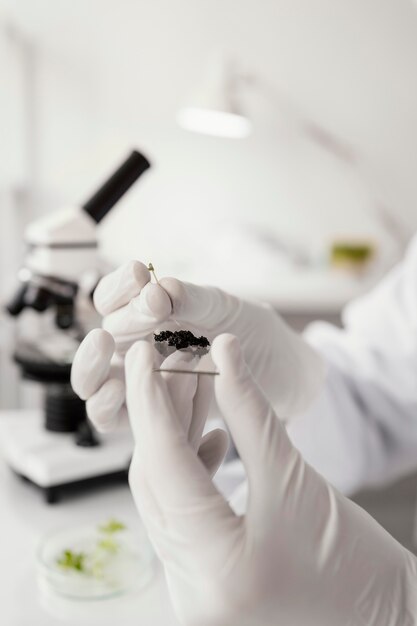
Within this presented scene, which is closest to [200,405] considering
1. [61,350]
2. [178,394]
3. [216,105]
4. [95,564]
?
[178,394]

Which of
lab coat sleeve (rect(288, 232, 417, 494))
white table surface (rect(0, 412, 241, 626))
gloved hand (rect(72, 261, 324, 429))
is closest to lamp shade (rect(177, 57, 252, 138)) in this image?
lab coat sleeve (rect(288, 232, 417, 494))

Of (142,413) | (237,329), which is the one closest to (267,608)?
(142,413)

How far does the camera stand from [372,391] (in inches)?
46.5

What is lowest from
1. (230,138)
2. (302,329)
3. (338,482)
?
(302,329)

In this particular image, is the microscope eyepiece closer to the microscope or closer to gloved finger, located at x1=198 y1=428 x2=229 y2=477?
the microscope

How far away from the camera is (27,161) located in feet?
7.49

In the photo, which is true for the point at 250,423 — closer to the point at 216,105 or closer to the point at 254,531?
the point at 254,531

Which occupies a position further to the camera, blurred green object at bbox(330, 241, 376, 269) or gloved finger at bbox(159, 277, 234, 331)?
blurred green object at bbox(330, 241, 376, 269)

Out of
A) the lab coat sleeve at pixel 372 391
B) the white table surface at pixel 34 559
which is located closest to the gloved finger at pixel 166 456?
→ the white table surface at pixel 34 559

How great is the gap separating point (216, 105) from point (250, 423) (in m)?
1.79

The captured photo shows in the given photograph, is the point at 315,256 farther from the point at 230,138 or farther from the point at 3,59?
the point at 3,59

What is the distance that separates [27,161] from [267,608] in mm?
2119

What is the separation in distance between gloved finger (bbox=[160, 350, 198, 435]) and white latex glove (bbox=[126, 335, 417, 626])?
0.05 feet

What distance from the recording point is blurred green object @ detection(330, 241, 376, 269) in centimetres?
222
